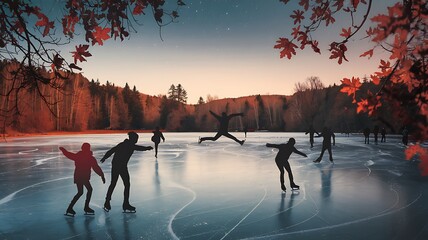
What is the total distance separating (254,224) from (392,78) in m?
4.03

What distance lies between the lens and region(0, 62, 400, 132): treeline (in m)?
58.6

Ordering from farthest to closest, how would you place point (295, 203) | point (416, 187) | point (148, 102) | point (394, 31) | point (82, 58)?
1. point (148, 102)
2. point (416, 187)
3. point (295, 203)
4. point (82, 58)
5. point (394, 31)

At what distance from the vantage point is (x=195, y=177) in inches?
430

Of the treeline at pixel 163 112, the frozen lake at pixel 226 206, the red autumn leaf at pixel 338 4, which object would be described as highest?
the treeline at pixel 163 112

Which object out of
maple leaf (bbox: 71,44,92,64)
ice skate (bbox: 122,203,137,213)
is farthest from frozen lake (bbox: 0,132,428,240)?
maple leaf (bbox: 71,44,92,64)

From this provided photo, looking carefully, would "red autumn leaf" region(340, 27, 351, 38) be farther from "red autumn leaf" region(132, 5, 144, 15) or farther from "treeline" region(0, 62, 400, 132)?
"treeline" region(0, 62, 400, 132)

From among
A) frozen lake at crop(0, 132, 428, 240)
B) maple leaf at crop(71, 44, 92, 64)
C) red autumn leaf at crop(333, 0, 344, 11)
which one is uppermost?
red autumn leaf at crop(333, 0, 344, 11)

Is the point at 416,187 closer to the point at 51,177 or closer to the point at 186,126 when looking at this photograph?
the point at 51,177

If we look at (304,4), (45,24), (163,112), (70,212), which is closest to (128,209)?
(70,212)

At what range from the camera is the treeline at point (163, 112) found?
58.6 meters

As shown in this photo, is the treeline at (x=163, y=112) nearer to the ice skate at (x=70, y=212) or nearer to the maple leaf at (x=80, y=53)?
the ice skate at (x=70, y=212)

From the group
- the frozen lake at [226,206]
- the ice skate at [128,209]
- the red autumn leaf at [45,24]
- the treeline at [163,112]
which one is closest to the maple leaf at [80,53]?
the red autumn leaf at [45,24]

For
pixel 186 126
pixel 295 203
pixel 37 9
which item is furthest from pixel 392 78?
pixel 186 126

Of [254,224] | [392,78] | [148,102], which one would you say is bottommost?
[254,224]
